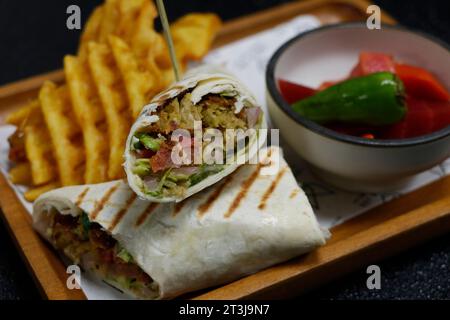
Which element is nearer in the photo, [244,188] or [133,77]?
[244,188]

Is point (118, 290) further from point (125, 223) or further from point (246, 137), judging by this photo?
point (246, 137)

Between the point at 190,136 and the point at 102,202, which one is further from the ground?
the point at 190,136

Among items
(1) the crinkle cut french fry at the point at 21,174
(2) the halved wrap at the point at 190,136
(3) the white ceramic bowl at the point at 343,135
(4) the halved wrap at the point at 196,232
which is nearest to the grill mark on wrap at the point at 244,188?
(4) the halved wrap at the point at 196,232

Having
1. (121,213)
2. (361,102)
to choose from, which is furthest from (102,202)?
(361,102)

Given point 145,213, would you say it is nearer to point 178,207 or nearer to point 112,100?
point 178,207

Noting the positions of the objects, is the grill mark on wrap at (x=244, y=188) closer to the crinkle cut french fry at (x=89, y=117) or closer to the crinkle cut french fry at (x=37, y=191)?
the crinkle cut french fry at (x=89, y=117)

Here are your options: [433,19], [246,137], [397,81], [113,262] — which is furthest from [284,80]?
[433,19]

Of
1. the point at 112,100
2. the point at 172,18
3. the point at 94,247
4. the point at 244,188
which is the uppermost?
the point at 112,100
